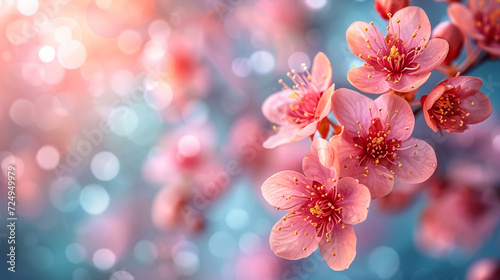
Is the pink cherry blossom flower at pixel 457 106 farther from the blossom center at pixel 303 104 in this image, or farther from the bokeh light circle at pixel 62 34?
the bokeh light circle at pixel 62 34

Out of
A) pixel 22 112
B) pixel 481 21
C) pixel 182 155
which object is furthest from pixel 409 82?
pixel 22 112

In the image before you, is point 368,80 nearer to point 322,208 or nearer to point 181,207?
point 322,208

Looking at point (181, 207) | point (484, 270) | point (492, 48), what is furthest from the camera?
point (181, 207)

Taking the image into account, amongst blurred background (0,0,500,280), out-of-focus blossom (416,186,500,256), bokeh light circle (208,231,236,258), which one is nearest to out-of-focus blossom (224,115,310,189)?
blurred background (0,0,500,280)

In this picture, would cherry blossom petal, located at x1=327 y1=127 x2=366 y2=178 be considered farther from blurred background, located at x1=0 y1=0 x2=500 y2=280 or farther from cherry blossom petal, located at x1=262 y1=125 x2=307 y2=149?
blurred background, located at x1=0 y1=0 x2=500 y2=280

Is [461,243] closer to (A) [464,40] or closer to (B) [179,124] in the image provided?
(A) [464,40]

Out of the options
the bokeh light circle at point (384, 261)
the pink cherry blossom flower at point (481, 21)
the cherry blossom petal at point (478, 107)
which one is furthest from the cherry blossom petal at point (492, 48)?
the bokeh light circle at point (384, 261)

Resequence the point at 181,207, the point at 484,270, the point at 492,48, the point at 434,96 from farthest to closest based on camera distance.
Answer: the point at 181,207
the point at 484,270
the point at 492,48
the point at 434,96
